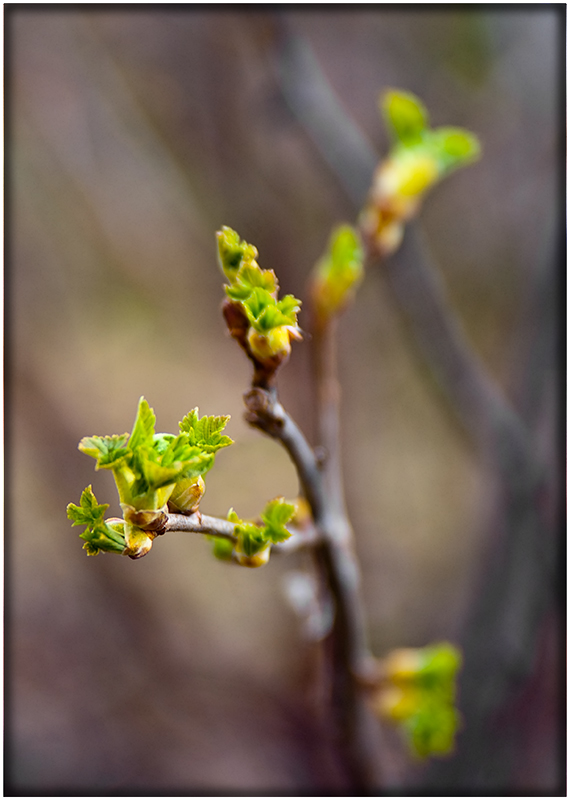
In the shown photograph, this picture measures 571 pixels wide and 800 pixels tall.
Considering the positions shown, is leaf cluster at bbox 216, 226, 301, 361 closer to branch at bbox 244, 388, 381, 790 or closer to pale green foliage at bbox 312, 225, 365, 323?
branch at bbox 244, 388, 381, 790

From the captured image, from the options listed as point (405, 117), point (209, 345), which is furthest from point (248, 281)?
point (209, 345)

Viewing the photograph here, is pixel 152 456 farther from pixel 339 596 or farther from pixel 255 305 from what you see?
pixel 339 596

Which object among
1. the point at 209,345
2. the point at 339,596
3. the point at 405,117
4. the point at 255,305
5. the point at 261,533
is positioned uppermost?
the point at 405,117

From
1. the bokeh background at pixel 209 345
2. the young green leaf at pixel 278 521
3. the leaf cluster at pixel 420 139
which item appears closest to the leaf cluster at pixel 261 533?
the young green leaf at pixel 278 521

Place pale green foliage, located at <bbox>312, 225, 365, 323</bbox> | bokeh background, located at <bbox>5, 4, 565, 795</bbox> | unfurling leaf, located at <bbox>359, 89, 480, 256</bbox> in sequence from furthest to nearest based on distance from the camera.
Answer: bokeh background, located at <bbox>5, 4, 565, 795</bbox>, unfurling leaf, located at <bbox>359, 89, 480, 256</bbox>, pale green foliage, located at <bbox>312, 225, 365, 323</bbox>

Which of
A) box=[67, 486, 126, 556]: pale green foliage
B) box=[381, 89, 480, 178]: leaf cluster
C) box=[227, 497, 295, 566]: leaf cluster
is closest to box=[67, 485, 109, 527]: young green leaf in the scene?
box=[67, 486, 126, 556]: pale green foliage

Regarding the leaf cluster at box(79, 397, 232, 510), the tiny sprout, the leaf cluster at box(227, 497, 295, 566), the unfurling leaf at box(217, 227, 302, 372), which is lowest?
the tiny sprout

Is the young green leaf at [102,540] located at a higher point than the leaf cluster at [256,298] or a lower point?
lower

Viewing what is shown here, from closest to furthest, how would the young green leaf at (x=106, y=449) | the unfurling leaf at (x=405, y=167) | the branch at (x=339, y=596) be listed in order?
1. the young green leaf at (x=106, y=449)
2. the branch at (x=339, y=596)
3. the unfurling leaf at (x=405, y=167)

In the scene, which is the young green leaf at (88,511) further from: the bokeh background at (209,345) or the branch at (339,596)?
the bokeh background at (209,345)
